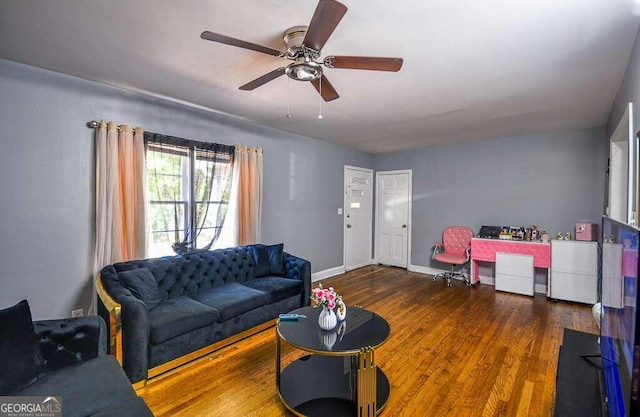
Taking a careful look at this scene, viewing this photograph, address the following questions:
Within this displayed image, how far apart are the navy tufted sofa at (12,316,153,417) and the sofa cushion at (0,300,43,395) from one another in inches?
1.6

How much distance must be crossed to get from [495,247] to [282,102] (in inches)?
155

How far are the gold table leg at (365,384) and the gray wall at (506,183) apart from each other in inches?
169

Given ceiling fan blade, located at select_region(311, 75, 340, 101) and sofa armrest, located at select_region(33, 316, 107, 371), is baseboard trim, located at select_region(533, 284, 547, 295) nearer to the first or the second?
ceiling fan blade, located at select_region(311, 75, 340, 101)

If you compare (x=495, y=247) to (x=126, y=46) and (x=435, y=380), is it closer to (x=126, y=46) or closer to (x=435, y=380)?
Result: (x=435, y=380)

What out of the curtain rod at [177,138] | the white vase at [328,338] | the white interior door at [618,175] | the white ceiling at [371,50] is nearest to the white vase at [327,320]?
the white vase at [328,338]

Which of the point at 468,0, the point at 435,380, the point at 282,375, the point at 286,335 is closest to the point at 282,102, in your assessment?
the point at 468,0

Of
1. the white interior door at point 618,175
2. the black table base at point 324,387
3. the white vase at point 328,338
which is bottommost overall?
the black table base at point 324,387

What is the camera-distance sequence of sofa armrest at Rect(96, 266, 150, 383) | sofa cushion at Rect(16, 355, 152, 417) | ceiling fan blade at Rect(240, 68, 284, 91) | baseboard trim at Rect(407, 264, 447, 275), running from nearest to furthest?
→ sofa cushion at Rect(16, 355, 152, 417) → ceiling fan blade at Rect(240, 68, 284, 91) → sofa armrest at Rect(96, 266, 150, 383) → baseboard trim at Rect(407, 264, 447, 275)

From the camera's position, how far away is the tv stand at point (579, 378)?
1.31 meters

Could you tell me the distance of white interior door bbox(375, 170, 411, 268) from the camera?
6.10 m

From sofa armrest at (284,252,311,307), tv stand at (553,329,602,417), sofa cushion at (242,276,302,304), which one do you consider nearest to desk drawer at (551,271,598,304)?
tv stand at (553,329,602,417)

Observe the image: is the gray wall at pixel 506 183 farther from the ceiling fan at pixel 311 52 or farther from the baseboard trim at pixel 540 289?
the ceiling fan at pixel 311 52

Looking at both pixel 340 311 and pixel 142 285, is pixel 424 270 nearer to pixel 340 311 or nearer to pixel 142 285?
pixel 340 311

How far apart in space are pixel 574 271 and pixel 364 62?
4.34 meters
